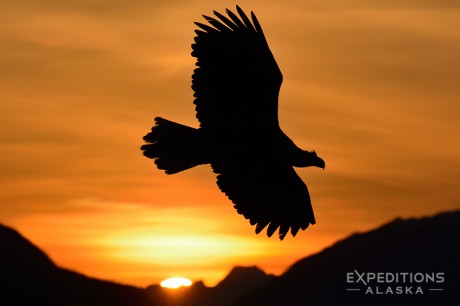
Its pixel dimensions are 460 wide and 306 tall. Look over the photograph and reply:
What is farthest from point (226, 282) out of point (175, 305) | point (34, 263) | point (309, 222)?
point (309, 222)

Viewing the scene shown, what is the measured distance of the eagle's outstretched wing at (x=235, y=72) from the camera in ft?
47.7

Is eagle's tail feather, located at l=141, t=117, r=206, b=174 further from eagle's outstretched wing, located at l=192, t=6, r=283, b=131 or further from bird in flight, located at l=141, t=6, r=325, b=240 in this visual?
eagle's outstretched wing, located at l=192, t=6, r=283, b=131

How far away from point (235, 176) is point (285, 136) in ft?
4.01

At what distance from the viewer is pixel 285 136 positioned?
599 inches

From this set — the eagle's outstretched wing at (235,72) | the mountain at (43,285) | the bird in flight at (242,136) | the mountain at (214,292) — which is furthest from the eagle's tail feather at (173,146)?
the mountain at (214,292)

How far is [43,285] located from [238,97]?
3989 inches

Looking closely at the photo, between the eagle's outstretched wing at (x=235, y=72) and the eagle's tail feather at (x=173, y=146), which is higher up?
the eagle's outstretched wing at (x=235, y=72)

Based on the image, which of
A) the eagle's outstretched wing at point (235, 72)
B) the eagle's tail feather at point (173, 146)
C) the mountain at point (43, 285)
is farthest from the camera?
the mountain at point (43, 285)

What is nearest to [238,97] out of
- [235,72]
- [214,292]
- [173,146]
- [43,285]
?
[235,72]

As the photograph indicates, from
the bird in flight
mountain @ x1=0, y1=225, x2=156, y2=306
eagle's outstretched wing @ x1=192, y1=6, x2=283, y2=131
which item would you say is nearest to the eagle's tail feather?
the bird in flight

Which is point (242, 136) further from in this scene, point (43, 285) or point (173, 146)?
point (43, 285)

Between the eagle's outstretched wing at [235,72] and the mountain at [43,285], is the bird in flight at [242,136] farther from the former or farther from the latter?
the mountain at [43,285]

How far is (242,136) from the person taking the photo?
15.2 m

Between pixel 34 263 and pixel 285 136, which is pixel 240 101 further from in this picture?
pixel 34 263
